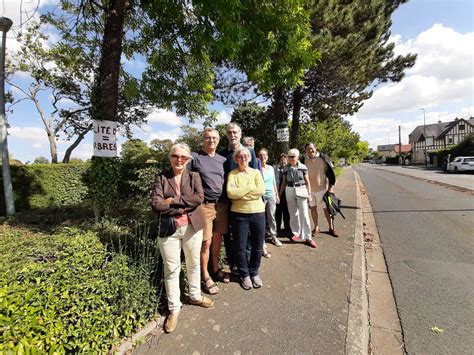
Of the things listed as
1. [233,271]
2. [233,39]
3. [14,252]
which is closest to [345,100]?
[233,39]

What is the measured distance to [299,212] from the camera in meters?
5.15

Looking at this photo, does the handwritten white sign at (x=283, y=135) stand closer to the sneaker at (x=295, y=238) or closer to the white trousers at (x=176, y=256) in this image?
the sneaker at (x=295, y=238)

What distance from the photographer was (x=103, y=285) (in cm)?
239

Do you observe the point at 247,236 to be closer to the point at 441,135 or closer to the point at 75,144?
the point at 75,144

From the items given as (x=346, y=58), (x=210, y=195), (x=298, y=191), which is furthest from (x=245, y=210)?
(x=346, y=58)

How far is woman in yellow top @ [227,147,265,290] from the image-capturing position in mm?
3357

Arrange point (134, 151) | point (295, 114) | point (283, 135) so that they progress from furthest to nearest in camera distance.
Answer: point (134, 151)
point (295, 114)
point (283, 135)

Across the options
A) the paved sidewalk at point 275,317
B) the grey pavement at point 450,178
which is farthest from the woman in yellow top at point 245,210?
the grey pavement at point 450,178

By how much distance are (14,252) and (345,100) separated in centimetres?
1196

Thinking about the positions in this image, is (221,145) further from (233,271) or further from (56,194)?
(233,271)

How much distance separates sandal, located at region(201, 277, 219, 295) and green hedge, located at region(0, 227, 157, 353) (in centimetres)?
72

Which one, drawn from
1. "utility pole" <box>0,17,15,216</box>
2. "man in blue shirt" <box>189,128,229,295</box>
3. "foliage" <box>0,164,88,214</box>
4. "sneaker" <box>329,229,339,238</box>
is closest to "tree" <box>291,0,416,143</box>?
"sneaker" <box>329,229,339,238</box>

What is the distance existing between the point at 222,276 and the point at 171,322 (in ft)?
3.54

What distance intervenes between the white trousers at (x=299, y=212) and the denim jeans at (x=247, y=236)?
1794 millimetres
